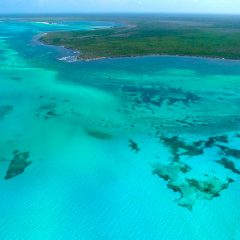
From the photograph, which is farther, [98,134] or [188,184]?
[98,134]

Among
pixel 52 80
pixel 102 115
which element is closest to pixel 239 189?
pixel 102 115

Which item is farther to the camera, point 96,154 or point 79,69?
point 79,69

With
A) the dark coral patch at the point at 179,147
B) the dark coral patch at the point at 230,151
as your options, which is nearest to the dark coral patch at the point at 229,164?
the dark coral patch at the point at 230,151

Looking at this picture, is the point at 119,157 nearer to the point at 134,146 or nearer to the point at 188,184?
the point at 134,146

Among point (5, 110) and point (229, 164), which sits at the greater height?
point (229, 164)

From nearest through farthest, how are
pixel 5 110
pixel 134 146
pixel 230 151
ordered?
pixel 230 151, pixel 134 146, pixel 5 110

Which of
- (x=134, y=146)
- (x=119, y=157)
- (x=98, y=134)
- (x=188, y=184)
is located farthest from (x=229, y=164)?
(x=98, y=134)

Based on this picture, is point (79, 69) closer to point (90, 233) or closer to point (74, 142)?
point (74, 142)

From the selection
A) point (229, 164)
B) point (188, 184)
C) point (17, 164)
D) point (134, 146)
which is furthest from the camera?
point (134, 146)

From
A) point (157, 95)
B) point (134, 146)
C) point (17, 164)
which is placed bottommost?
point (157, 95)
